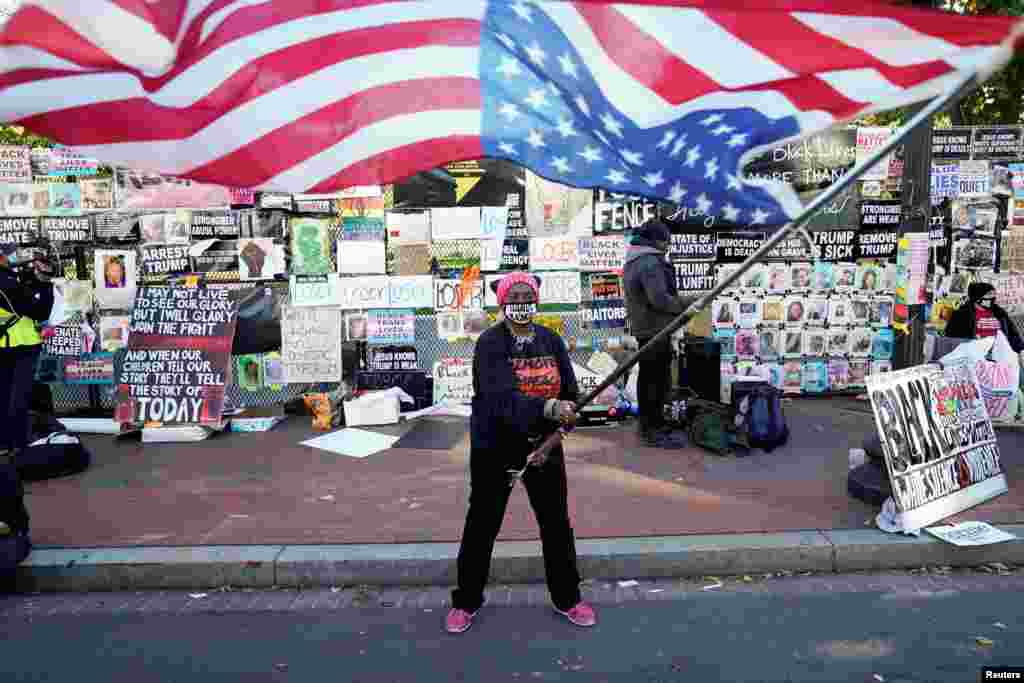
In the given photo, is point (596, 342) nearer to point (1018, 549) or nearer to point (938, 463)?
point (938, 463)

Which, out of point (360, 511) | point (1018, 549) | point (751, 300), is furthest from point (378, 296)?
point (1018, 549)

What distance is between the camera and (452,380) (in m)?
9.77

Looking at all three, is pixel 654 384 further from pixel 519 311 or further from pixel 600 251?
pixel 519 311

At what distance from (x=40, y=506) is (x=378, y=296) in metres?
4.12

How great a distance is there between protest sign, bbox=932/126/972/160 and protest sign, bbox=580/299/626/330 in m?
4.04

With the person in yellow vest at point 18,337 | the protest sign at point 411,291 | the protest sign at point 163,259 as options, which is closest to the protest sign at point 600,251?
the protest sign at point 411,291

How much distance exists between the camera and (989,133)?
962 cm

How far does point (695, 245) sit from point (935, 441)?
4.27m

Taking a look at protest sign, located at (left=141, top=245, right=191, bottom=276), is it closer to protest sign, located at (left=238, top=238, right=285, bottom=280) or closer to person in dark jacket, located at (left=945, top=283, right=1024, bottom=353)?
protest sign, located at (left=238, top=238, right=285, bottom=280)

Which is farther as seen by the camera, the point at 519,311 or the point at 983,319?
the point at 983,319

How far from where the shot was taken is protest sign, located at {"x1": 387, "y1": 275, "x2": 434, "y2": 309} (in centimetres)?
962

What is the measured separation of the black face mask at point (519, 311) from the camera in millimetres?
4605

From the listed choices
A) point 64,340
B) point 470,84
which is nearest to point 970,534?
point 470,84

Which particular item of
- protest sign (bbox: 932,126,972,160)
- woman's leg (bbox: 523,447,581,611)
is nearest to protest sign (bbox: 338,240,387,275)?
woman's leg (bbox: 523,447,581,611)
